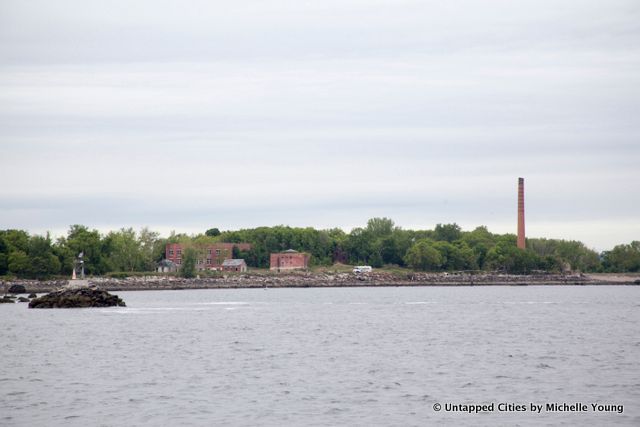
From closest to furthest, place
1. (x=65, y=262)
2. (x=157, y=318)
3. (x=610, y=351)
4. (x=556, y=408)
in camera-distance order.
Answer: (x=556, y=408), (x=610, y=351), (x=157, y=318), (x=65, y=262)

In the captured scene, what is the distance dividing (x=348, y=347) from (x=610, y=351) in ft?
43.2

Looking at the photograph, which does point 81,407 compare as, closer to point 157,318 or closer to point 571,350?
point 571,350

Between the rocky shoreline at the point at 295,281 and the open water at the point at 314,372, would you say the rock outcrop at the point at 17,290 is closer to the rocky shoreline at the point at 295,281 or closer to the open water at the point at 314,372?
the rocky shoreline at the point at 295,281

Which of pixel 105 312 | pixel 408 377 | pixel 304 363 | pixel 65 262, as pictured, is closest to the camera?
pixel 408 377

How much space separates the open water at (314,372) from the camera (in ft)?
99.5

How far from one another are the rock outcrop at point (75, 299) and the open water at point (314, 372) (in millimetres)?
19779

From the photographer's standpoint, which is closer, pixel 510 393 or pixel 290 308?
pixel 510 393

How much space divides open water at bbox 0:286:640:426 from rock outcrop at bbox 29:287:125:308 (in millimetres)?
19779

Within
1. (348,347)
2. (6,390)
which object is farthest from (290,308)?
(6,390)

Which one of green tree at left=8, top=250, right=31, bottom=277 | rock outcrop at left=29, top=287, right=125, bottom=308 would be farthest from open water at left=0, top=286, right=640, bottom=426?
green tree at left=8, top=250, right=31, bottom=277

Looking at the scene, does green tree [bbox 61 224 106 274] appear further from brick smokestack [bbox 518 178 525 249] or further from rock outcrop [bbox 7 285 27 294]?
brick smokestack [bbox 518 178 525 249]

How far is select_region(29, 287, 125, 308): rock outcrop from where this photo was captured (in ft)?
305

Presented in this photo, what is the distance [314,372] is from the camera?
4038 centimetres

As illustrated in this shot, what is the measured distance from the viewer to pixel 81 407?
31.8m
